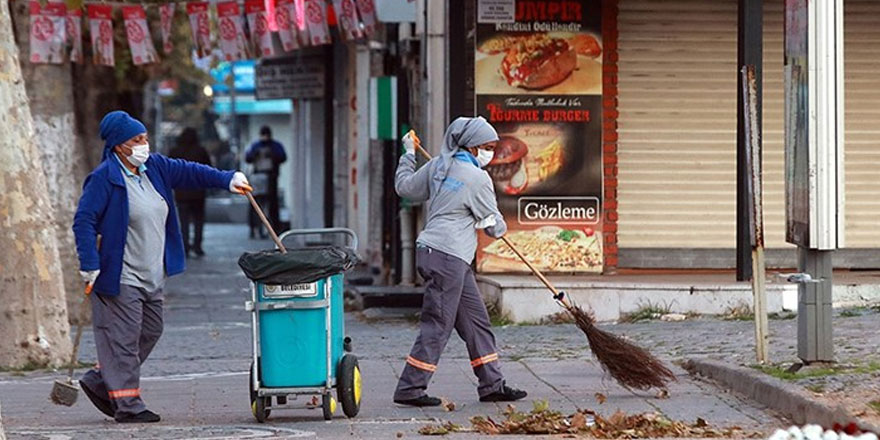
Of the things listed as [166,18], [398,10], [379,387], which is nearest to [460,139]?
[379,387]

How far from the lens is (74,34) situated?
17.9m

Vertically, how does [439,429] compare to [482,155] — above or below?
below

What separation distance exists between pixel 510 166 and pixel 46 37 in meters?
4.91

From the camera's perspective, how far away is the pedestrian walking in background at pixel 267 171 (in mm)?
29875

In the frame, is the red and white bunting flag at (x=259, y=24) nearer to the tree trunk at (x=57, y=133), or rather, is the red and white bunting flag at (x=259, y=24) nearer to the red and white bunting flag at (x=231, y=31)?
the red and white bunting flag at (x=231, y=31)

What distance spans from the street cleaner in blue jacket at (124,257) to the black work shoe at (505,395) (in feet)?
6.15

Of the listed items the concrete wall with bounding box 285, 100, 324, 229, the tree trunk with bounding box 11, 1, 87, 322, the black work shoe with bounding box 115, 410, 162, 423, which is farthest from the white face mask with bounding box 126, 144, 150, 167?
the concrete wall with bounding box 285, 100, 324, 229

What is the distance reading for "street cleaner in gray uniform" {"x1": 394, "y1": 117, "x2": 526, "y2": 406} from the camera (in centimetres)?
1005

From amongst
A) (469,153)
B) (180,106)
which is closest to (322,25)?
(469,153)

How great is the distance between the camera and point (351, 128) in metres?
24.0

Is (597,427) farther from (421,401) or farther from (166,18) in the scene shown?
(166,18)

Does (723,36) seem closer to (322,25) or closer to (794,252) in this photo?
(794,252)

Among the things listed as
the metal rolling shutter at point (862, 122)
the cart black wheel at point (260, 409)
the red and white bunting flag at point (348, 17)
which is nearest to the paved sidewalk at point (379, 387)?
the cart black wheel at point (260, 409)

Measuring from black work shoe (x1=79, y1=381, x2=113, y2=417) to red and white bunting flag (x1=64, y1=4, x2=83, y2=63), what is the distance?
844cm
